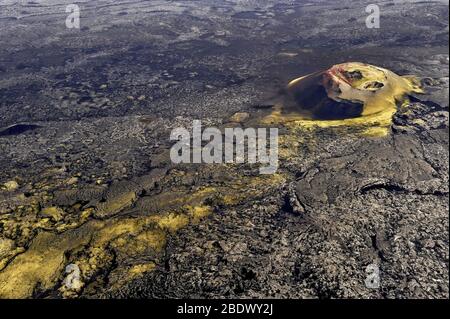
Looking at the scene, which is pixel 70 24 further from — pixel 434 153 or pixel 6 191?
pixel 434 153

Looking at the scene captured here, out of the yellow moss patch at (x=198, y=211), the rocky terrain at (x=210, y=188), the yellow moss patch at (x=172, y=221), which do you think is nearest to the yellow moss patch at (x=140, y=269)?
the rocky terrain at (x=210, y=188)

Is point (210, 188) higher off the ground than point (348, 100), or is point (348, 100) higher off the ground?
point (348, 100)

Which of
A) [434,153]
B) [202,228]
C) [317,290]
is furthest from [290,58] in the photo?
[317,290]

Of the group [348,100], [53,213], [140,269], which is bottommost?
[140,269]

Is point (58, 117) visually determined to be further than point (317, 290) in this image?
Yes

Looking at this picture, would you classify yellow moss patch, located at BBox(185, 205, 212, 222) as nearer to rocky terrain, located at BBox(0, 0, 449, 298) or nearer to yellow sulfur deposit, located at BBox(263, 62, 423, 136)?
rocky terrain, located at BBox(0, 0, 449, 298)

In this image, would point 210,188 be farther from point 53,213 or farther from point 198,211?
point 53,213

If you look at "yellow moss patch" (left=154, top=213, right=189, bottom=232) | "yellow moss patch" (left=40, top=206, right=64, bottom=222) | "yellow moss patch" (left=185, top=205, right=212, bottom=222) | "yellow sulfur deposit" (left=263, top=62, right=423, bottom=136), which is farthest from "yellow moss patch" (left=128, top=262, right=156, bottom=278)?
"yellow sulfur deposit" (left=263, top=62, right=423, bottom=136)

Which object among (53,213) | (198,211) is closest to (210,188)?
(198,211)

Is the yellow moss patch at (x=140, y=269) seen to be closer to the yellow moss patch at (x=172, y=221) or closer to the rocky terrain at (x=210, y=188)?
the rocky terrain at (x=210, y=188)
